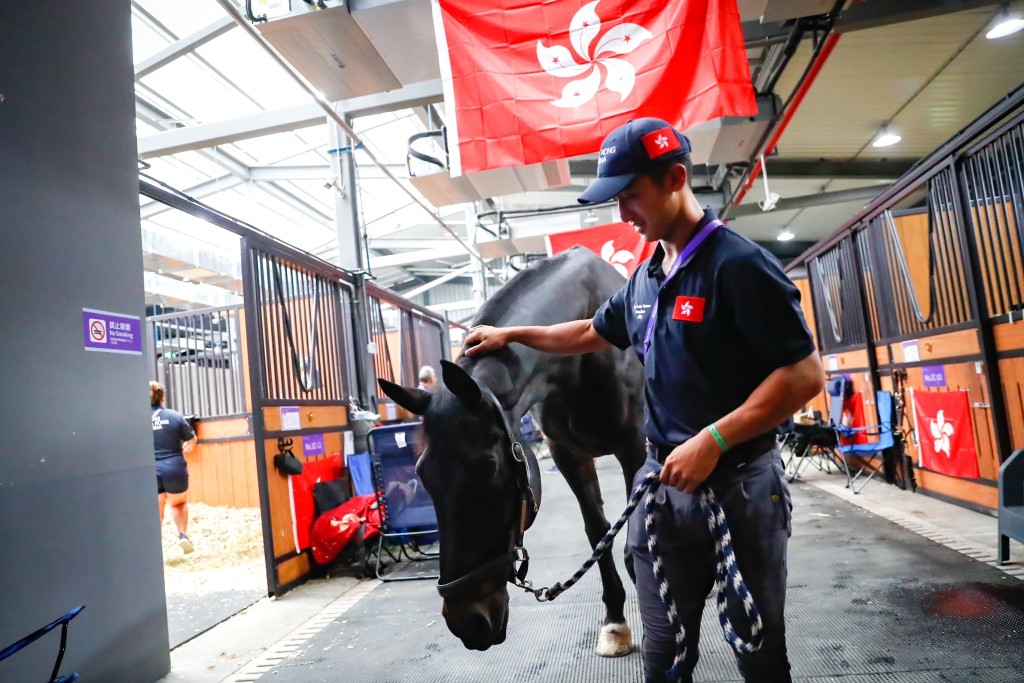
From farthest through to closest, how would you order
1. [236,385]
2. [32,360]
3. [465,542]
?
1. [236,385]
2. [32,360]
3. [465,542]

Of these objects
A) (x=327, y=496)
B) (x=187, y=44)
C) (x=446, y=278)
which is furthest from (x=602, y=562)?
(x=446, y=278)

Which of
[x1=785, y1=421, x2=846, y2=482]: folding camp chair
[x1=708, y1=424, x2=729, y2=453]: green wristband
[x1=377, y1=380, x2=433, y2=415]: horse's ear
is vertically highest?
[x1=377, y1=380, x2=433, y2=415]: horse's ear

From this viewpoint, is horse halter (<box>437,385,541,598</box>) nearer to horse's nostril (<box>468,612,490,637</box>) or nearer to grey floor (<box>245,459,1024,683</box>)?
horse's nostril (<box>468,612,490,637</box>)

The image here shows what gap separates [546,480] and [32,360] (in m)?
6.91

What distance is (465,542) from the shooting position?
1.45 meters

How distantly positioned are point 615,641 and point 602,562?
0.32m

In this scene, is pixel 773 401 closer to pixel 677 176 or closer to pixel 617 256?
pixel 677 176

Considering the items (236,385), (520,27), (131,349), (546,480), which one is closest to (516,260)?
(546,480)

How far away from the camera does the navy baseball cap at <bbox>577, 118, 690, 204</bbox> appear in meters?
1.21

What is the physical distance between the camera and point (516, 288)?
1.99 m

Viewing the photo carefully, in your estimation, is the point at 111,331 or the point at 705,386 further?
the point at 111,331

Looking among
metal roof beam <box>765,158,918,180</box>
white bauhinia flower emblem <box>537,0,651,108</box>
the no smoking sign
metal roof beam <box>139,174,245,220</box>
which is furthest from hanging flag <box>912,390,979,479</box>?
metal roof beam <box>139,174,245,220</box>

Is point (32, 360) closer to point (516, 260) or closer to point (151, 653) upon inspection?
point (151, 653)

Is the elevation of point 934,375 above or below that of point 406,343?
below
